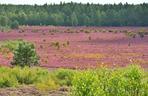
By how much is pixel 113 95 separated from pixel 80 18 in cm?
12354

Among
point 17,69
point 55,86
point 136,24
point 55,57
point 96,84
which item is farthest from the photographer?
point 136,24

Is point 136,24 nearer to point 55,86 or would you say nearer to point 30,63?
point 30,63

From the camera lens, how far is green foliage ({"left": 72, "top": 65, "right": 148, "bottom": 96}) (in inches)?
567

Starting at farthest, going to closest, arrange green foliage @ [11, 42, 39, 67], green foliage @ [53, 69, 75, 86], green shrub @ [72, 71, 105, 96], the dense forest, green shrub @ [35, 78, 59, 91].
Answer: the dense forest < green foliage @ [11, 42, 39, 67] < green foliage @ [53, 69, 75, 86] < green shrub @ [35, 78, 59, 91] < green shrub @ [72, 71, 105, 96]

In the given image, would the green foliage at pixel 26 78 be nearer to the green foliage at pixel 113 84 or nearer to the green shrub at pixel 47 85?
the green shrub at pixel 47 85

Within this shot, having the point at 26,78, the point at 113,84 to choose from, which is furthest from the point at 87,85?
the point at 26,78

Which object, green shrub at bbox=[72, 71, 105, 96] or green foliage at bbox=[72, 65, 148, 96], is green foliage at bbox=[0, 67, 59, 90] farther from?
green shrub at bbox=[72, 71, 105, 96]

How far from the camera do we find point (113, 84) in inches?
578

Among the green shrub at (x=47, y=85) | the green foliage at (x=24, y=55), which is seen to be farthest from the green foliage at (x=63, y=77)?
the green foliage at (x=24, y=55)

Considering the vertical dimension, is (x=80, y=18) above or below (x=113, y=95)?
below

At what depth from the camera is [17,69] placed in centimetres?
3173

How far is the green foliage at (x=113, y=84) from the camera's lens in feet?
47.2

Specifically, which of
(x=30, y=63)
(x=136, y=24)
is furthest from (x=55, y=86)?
(x=136, y=24)

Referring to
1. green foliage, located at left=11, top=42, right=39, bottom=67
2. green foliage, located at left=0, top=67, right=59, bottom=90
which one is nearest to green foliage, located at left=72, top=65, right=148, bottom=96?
green foliage, located at left=0, top=67, right=59, bottom=90
